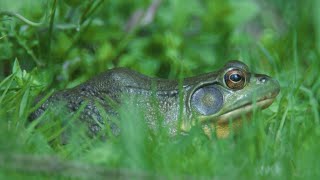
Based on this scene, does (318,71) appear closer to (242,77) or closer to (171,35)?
(242,77)

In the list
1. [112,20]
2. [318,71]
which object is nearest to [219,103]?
[318,71]

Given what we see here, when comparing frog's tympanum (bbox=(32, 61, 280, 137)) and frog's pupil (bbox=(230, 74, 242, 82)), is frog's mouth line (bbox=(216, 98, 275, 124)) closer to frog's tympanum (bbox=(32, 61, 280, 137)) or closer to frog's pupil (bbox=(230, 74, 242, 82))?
frog's tympanum (bbox=(32, 61, 280, 137))

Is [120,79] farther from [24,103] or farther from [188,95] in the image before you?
[24,103]

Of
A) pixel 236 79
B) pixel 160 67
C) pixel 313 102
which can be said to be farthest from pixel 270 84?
pixel 160 67

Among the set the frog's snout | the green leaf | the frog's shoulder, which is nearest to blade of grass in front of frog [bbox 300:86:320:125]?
the frog's snout

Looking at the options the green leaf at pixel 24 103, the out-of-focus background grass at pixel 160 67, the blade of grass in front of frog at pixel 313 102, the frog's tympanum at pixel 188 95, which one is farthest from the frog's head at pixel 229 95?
the green leaf at pixel 24 103

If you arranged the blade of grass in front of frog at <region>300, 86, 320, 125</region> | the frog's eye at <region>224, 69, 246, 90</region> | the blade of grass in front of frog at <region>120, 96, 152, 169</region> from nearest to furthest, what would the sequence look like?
the blade of grass in front of frog at <region>120, 96, 152, 169</region>, the blade of grass in front of frog at <region>300, 86, 320, 125</region>, the frog's eye at <region>224, 69, 246, 90</region>
